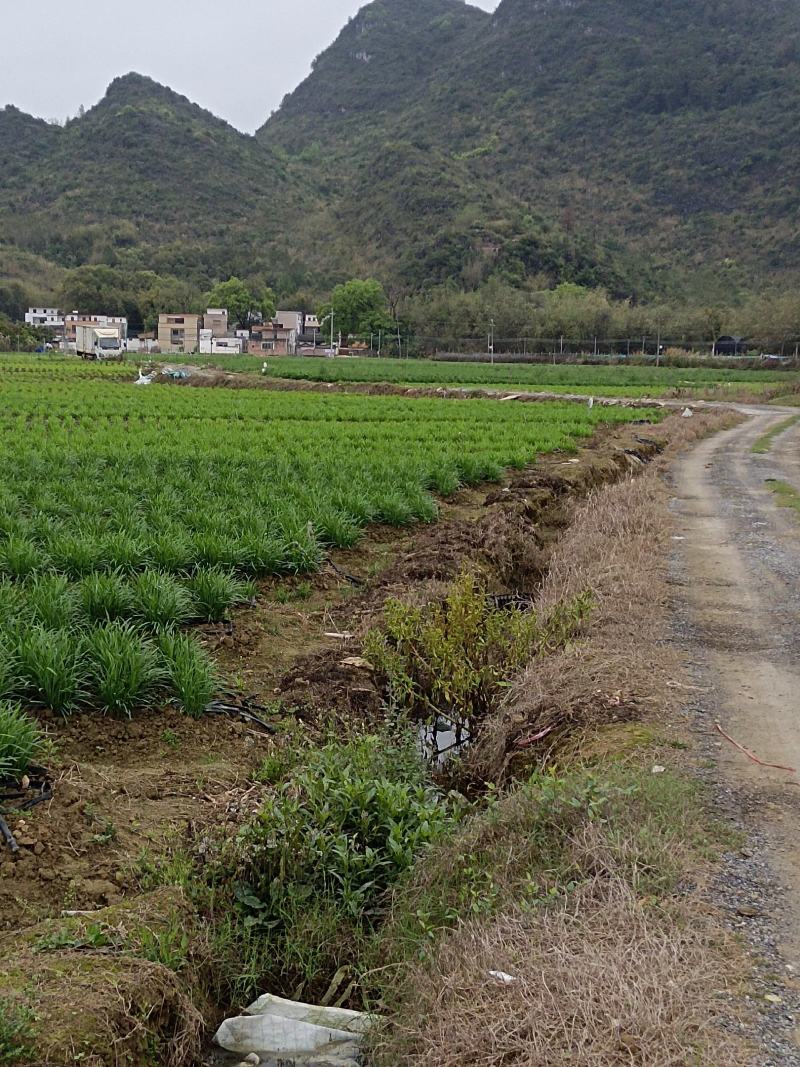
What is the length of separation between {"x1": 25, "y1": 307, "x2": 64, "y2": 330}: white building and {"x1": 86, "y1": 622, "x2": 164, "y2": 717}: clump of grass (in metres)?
115

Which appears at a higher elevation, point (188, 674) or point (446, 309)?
point (446, 309)

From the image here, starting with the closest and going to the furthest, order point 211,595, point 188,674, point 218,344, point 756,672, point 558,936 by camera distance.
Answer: point 558,936 → point 188,674 → point 756,672 → point 211,595 → point 218,344

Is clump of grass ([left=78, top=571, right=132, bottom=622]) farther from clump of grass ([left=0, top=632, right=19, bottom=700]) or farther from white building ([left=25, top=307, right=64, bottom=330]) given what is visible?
white building ([left=25, top=307, right=64, bottom=330])

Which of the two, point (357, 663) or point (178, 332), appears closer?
point (357, 663)

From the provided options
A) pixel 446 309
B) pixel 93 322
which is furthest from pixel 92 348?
pixel 446 309

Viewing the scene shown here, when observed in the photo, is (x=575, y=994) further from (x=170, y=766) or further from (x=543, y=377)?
(x=543, y=377)

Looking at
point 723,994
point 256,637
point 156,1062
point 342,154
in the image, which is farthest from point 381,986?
point 342,154

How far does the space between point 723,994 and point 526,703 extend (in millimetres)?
2676

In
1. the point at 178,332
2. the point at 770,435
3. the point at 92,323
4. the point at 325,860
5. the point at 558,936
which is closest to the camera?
the point at 558,936

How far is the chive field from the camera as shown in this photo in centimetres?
543

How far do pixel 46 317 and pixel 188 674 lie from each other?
122113 mm

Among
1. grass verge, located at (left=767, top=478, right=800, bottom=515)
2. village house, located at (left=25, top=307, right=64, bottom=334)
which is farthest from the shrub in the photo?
village house, located at (left=25, top=307, right=64, bottom=334)

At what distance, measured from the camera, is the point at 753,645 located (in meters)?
6.77

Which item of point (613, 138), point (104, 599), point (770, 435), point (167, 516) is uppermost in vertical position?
point (613, 138)
